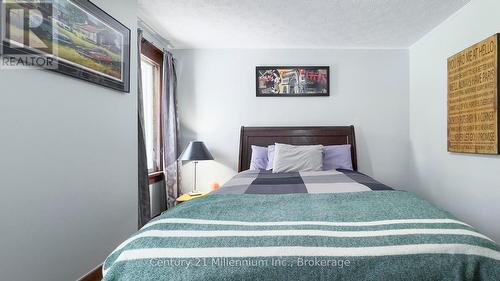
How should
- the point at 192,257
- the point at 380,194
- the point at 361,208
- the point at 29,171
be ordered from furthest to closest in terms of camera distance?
1. the point at 380,194
2. the point at 29,171
3. the point at 361,208
4. the point at 192,257

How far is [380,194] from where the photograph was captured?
147cm

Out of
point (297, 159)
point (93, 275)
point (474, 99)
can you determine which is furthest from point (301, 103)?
point (93, 275)

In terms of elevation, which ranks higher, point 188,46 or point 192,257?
point 188,46

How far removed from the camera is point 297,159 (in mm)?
2859

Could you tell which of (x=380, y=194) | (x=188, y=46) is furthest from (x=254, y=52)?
(x=380, y=194)

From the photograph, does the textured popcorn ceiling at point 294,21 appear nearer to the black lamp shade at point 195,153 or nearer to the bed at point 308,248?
the black lamp shade at point 195,153

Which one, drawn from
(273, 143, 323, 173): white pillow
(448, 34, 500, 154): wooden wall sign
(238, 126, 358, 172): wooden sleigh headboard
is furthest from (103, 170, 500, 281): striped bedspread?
(238, 126, 358, 172): wooden sleigh headboard

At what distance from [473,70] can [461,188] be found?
43.8 inches

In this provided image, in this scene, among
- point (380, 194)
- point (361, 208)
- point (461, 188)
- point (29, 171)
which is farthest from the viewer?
point (461, 188)

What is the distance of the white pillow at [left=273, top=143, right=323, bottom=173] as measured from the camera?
2811 mm

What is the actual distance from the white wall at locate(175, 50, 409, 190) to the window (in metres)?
0.34

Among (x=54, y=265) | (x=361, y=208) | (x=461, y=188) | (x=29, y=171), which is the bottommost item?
(x=54, y=265)

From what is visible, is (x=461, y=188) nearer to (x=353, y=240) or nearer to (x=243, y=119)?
(x=353, y=240)

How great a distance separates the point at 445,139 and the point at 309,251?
8.66 ft
